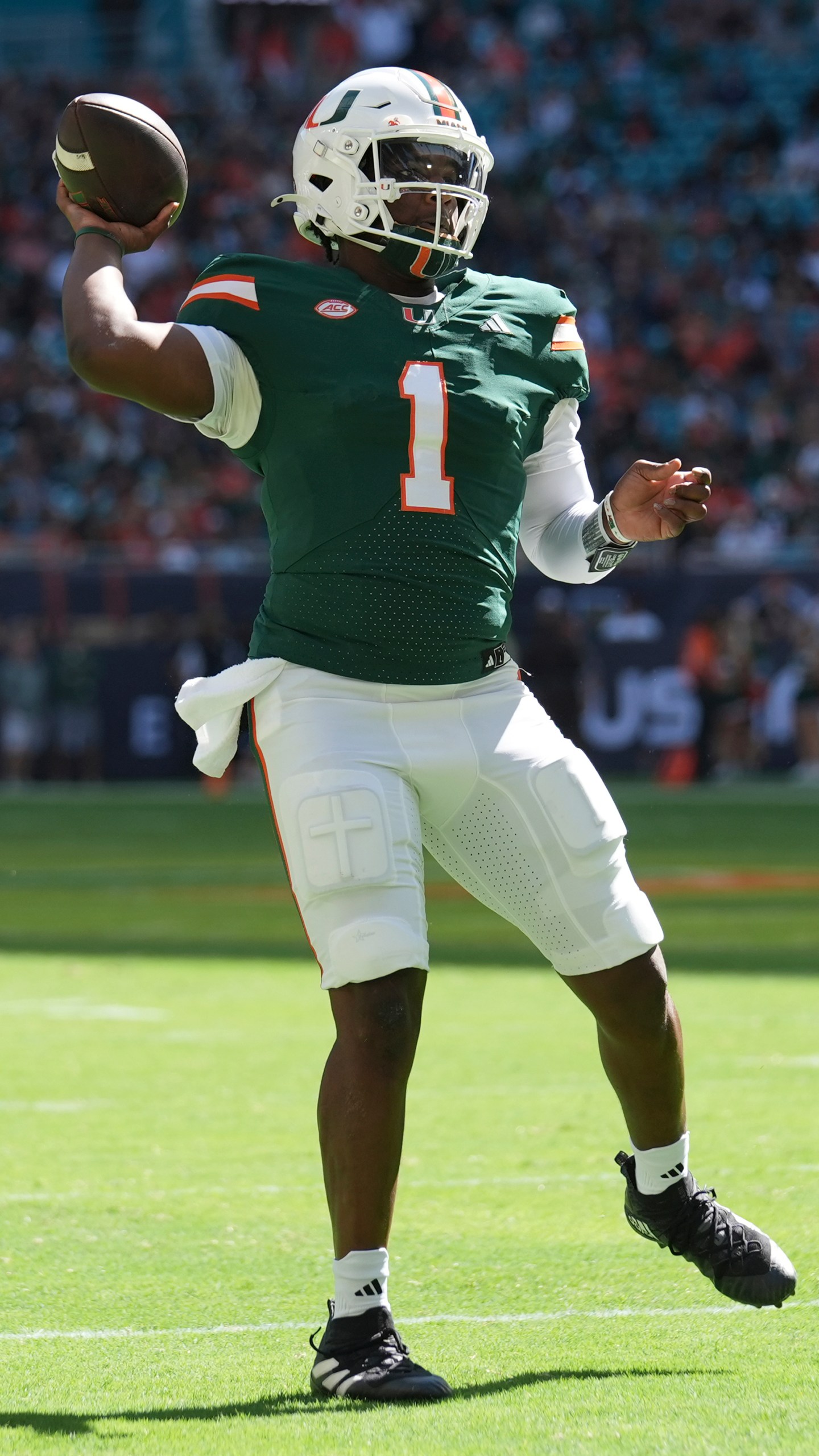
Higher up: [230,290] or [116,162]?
[116,162]

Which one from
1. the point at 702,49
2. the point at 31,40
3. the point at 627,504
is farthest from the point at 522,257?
the point at 627,504

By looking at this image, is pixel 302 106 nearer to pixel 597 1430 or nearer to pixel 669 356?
pixel 669 356

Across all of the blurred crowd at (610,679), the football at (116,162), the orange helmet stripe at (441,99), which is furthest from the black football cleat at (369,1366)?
the blurred crowd at (610,679)

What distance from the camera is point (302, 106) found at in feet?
86.3

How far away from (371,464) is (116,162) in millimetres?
726

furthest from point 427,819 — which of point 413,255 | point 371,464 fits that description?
point 413,255

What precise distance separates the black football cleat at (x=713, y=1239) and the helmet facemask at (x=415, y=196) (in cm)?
163

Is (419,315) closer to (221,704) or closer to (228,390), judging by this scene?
(228,390)

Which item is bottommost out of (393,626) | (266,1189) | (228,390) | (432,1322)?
(266,1189)

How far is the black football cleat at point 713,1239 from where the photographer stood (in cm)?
351

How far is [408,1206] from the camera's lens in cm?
469

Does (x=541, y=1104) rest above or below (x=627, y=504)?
below

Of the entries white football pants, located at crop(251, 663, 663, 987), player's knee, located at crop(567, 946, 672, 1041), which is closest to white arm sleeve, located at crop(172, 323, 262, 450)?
white football pants, located at crop(251, 663, 663, 987)

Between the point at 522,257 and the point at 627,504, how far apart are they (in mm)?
20796
